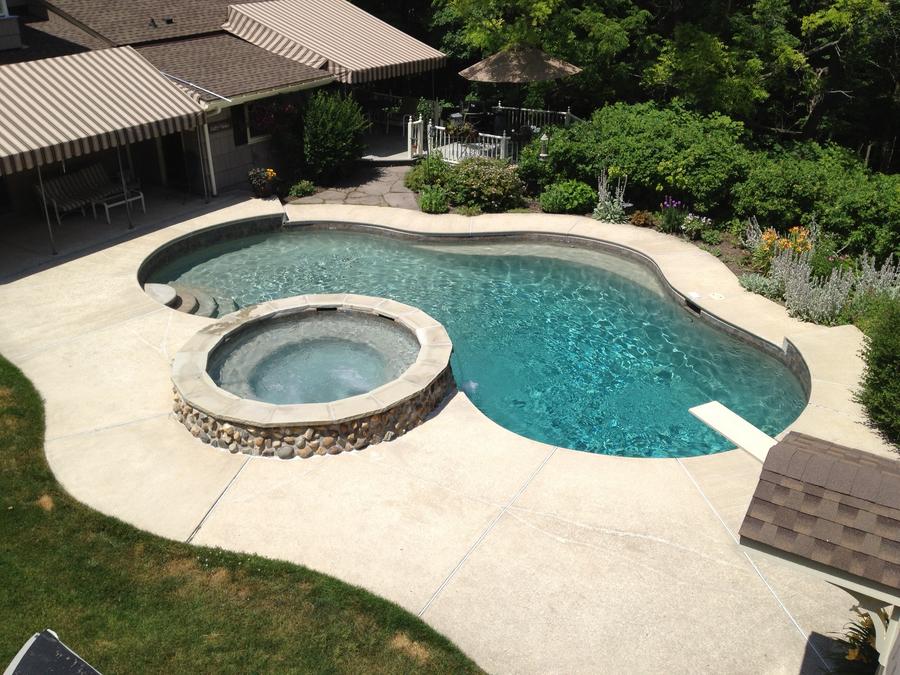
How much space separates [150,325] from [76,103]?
6.46m

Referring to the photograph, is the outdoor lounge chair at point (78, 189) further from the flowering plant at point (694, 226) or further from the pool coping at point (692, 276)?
the flowering plant at point (694, 226)

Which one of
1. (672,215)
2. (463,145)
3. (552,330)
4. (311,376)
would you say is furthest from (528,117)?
(311,376)

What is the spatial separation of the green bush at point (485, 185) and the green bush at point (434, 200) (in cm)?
32

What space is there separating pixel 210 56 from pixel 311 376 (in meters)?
13.2

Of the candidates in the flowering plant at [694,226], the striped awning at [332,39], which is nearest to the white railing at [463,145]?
the striped awning at [332,39]

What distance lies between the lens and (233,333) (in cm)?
1372

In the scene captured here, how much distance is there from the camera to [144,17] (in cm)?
2302

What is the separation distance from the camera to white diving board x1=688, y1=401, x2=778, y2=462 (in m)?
6.41

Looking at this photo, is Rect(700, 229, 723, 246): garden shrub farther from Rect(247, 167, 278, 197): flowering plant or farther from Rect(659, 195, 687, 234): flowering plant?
Rect(247, 167, 278, 197): flowering plant

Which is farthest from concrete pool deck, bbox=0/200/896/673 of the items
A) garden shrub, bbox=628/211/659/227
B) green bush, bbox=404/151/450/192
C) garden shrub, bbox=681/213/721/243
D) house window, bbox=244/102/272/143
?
green bush, bbox=404/151/450/192

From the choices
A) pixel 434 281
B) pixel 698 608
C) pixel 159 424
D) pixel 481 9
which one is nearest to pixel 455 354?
pixel 434 281

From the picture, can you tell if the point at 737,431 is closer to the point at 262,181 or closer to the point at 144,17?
the point at 262,181

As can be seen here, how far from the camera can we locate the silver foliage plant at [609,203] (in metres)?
20.3

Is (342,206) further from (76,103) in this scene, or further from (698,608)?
(698,608)
